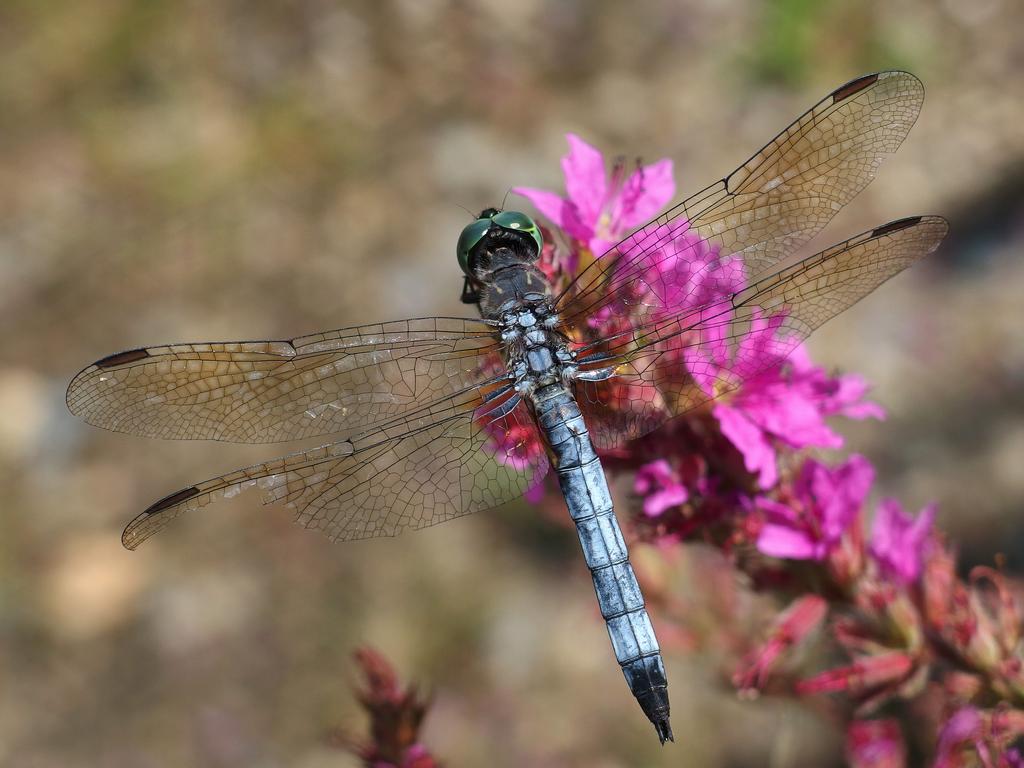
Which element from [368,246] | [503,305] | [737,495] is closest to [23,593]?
[368,246]

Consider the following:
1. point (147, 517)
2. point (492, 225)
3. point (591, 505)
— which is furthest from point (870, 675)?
point (147, 517)

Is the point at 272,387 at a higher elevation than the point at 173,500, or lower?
higher

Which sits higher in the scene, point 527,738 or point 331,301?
point 331,301

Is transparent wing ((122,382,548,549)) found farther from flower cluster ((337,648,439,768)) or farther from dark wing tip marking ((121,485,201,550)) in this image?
flower cluster ((337,648,439,768))

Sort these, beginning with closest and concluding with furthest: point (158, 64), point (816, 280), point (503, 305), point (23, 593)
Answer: point (816, 280), point (503, 305), point (23, 593), point (158, 64)

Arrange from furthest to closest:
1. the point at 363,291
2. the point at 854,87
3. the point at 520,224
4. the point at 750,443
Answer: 1. the point at 363,291
2. the point at 520,224
3. the point at 854,87
4. the point at 750,443

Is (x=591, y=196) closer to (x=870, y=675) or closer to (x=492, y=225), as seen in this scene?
(x=492, y=225)

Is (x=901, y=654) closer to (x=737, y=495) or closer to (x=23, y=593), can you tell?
(x=737, y=495)
